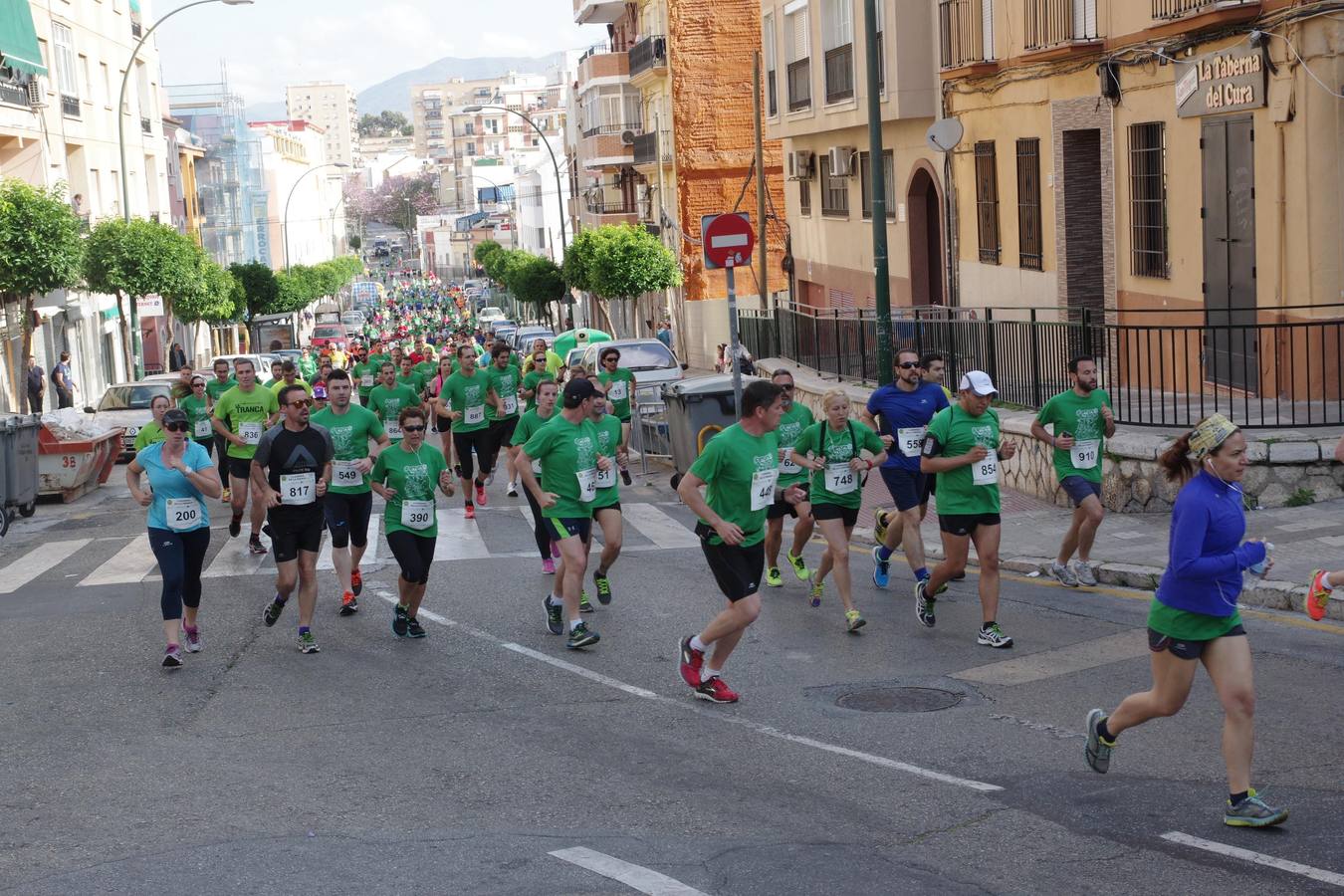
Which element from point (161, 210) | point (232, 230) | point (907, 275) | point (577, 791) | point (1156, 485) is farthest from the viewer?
point (232, 230)

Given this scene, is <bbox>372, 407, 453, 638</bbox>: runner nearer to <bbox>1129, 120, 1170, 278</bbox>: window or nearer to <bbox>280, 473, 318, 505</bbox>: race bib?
<bbox>280, 473, 318, 505</bbox>: race bib

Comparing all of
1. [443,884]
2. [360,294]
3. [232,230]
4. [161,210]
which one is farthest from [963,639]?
[360,294]

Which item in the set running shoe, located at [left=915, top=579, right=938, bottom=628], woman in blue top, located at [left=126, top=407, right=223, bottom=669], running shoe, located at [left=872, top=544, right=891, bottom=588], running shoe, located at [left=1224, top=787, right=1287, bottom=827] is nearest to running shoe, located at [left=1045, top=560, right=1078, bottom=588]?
running shoe, located at [left=872, top=544, right=891, bottom=588]

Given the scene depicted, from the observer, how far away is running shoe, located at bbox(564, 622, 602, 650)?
1088 cm

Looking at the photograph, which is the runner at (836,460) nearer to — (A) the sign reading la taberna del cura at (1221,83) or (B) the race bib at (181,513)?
(B) the race bib at (181,513)

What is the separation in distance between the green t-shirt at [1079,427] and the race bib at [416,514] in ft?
14.6

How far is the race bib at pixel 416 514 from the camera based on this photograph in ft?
37.9

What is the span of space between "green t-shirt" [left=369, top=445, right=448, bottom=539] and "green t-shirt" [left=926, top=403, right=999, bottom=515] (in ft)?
11.4

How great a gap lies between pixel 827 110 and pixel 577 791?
81.2 ft

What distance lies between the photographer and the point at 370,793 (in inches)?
301

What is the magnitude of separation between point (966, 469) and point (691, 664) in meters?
2.41

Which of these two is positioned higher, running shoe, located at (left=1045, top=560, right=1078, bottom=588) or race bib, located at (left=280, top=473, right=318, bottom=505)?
race bib, located at (left=280, top=473, right=318, bottom=505)

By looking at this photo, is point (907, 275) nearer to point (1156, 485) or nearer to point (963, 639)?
point (1156, 485)

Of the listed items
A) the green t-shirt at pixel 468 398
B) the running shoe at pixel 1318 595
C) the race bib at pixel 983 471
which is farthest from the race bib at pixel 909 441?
the green t-shirt at pixel 468 398
